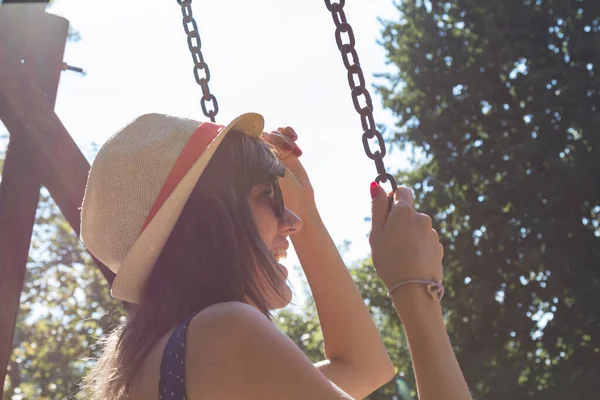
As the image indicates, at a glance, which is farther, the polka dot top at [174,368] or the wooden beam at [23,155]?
the wooden beam at [23,155]

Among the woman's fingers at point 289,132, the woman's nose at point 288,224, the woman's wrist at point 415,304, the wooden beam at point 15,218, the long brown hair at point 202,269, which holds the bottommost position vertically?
the woman's wrist at point 415,304

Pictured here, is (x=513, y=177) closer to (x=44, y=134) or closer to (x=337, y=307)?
(x=44, y=134)

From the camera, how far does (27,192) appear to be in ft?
9.76

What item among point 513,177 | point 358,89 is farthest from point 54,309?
point 358,89

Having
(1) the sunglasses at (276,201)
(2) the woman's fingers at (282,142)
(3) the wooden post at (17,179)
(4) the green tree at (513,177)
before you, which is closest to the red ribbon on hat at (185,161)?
(1) the sunglasses at (276,201)

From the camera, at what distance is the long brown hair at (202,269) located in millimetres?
1368

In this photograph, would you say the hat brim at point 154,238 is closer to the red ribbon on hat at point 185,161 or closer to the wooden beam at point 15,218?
the red ribbon on hat at point 185,161

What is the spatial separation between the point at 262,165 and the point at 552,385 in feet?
24.7

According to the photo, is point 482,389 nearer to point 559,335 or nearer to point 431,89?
point 559,335

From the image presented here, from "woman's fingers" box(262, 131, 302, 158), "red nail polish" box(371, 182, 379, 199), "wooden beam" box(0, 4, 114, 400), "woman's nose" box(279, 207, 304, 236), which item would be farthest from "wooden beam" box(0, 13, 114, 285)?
"red nail polish" box(371, 182, 379, 199)

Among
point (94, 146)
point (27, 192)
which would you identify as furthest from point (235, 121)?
point (94, 146)

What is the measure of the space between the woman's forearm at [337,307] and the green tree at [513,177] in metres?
6.58

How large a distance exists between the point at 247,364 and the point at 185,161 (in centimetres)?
44

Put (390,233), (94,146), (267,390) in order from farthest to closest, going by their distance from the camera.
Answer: (94,146)
(390,233)
(267,390)
